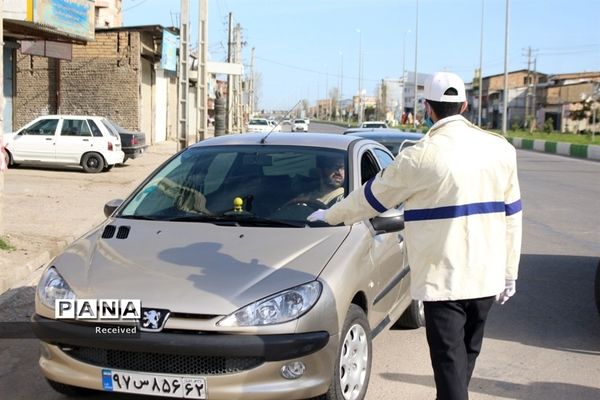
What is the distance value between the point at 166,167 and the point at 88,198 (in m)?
9.66

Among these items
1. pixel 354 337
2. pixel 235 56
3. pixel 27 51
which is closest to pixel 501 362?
pixel 354 337

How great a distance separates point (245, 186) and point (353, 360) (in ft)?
5.02

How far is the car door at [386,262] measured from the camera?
4.55 m

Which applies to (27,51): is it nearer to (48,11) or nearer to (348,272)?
(48,11)

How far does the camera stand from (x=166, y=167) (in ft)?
17.6

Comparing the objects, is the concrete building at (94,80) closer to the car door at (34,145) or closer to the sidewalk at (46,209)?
the sidewalk at (46,209)

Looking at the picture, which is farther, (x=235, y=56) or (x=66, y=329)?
(x=235, y=56)

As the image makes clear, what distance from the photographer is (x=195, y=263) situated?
3.93m

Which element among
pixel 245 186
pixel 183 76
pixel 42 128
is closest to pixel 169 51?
pixel 183 76

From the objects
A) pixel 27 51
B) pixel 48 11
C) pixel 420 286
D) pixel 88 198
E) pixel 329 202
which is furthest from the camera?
pixel 27 51

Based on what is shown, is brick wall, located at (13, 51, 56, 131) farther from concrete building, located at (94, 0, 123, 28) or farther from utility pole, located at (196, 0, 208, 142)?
concrete building, located at (94, 0, 123, 28)

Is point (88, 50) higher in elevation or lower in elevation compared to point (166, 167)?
higher

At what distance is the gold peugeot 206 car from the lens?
→ 11.6 feet

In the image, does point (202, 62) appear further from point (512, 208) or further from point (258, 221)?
point (512, 208)
